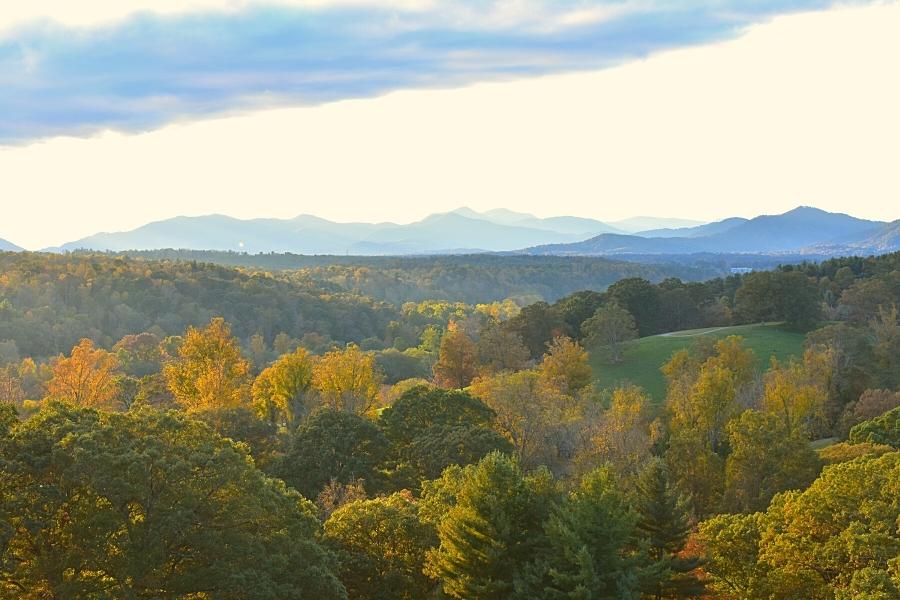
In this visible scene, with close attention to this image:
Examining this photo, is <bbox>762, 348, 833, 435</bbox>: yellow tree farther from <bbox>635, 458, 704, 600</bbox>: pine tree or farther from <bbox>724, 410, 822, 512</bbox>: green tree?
<bbox>635, 458, 704, 600</bbox>: pine tree

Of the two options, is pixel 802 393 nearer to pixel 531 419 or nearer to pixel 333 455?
pixel 531 419

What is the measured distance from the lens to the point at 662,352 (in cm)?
8250

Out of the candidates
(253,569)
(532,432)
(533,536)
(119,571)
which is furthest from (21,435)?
(532,432)

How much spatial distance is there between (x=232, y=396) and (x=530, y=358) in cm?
4059

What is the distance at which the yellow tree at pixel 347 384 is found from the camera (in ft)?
196

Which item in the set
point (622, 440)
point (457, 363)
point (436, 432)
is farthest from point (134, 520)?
point (457, 363)

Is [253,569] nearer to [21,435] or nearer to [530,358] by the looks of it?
[21,435]

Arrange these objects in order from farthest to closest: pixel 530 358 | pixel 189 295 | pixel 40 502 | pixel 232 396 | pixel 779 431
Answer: pixel 189 295
pixel 530 358
pixel 232 396
pixel 779 431
pixel 40 502

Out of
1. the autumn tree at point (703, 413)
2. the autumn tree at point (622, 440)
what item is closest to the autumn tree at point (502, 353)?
the autumn tree at point (703, 413)

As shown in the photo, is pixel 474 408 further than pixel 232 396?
No

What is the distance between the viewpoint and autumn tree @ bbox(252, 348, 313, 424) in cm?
6081

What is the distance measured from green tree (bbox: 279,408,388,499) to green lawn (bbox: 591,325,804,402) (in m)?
35.8

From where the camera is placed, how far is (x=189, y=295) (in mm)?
143500

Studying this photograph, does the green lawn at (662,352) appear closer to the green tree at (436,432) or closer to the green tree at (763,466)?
the green tree at (436,432)
